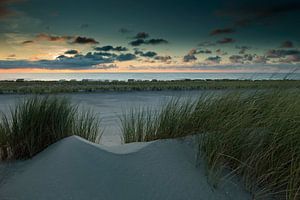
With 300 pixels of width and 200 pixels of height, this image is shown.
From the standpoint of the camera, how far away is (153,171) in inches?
144

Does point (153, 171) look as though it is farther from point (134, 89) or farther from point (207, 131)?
point (134, 89)

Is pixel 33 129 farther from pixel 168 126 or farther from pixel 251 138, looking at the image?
pixel 251 138

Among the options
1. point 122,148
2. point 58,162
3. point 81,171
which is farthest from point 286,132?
point 58,162

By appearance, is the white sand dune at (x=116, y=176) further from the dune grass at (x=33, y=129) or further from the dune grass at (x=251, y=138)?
the dune grass at (x=33, y=129)

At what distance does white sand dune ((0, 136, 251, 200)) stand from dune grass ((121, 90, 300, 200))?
22 cm

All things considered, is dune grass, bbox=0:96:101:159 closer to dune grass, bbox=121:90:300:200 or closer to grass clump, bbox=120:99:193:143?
grass clump, bbox=120:99:193:143

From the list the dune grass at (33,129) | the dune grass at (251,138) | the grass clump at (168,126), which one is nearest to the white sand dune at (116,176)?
the dune grass at (251,138)

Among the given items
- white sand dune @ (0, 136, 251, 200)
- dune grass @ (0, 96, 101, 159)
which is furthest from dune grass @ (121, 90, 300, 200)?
dune grass @ (0, 96, 101, 159)

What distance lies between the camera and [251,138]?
3.84 metres

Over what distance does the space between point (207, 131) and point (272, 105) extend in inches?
40.1

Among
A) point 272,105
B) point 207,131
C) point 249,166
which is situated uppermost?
point 272,105

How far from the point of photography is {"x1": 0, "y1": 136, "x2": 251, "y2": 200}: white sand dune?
133 inches

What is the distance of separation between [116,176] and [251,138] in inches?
64.6

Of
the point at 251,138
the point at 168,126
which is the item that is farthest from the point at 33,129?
the point at 251,138
